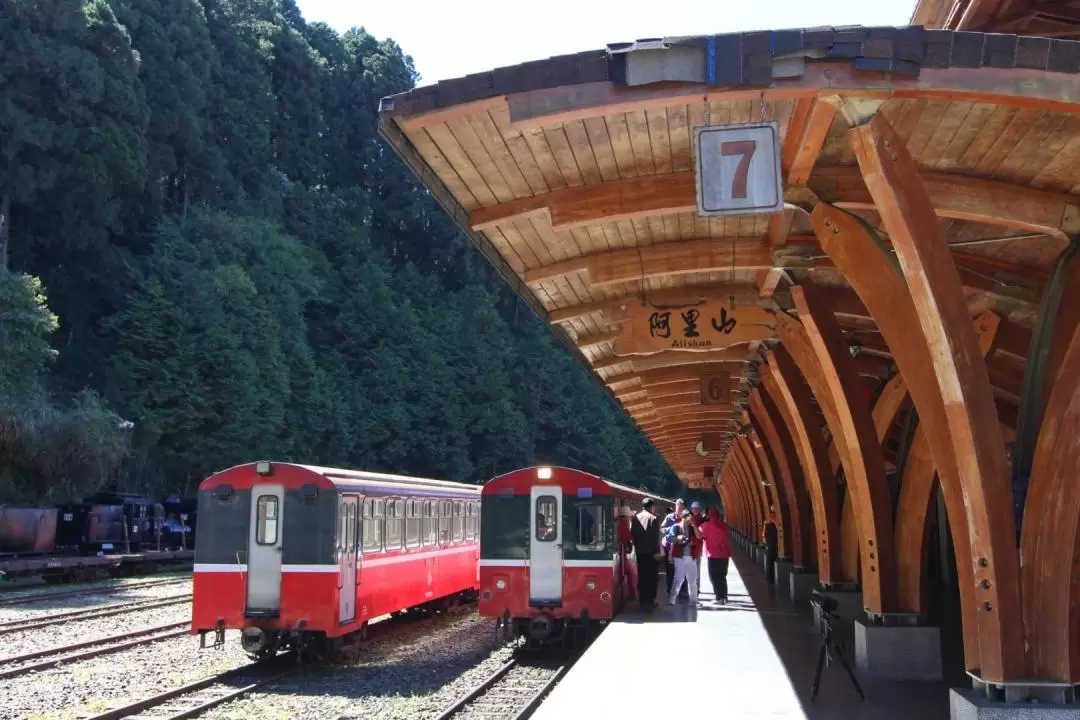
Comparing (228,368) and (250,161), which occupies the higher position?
(250,161)

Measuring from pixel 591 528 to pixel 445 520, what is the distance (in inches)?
169

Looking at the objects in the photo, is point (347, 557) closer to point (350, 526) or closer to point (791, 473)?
point (350, 526)

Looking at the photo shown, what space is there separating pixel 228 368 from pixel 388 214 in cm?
3246

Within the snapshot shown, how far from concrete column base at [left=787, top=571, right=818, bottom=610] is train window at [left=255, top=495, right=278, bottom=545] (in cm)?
752

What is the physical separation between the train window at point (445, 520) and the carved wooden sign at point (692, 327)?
802 centimetres

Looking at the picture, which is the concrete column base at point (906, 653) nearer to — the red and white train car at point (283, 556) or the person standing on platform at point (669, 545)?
the red and white train car at point (283, 556)

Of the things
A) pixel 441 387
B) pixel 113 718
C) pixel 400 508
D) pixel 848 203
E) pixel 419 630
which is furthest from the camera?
pixel 441 387

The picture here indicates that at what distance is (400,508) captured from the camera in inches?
599

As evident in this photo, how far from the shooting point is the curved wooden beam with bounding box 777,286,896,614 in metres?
8.74

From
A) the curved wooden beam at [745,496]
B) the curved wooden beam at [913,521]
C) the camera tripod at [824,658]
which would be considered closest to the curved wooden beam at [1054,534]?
the camera tripod at [824,658]

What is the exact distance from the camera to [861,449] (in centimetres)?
886

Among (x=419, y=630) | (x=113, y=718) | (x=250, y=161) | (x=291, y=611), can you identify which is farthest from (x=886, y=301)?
(x=250, y=161)

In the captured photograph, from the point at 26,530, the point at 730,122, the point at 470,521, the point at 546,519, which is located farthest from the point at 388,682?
the point at 26,530

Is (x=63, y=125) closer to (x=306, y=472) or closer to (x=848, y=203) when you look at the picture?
(x=306, y=472)
